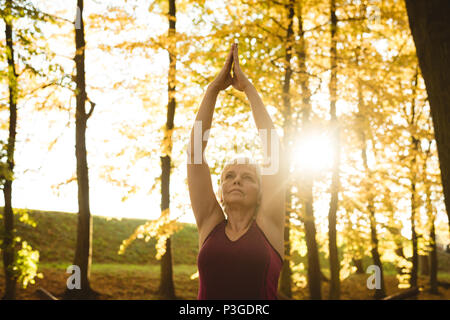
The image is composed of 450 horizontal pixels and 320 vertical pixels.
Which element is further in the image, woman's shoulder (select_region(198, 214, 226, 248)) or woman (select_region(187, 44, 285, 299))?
woman's shoulder (select_region(198, 214, 226, 248))

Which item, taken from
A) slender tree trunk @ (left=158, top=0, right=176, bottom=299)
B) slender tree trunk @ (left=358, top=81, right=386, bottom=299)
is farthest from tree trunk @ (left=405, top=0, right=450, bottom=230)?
slender tree trunk @ (left=158, top=0, right=176, bottom=299)

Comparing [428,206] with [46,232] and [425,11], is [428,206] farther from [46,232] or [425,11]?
[46,232]

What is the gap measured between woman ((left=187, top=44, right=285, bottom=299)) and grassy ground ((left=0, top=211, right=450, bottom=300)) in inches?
366

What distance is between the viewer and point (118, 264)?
17.8 metres

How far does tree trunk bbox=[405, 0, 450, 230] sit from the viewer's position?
229 cm

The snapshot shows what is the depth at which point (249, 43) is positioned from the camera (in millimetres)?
7965

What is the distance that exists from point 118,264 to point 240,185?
17.6m

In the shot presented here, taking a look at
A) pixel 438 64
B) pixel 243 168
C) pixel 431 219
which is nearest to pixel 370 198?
pixel 431 219

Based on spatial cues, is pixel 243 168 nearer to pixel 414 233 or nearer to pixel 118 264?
pixel 414 233

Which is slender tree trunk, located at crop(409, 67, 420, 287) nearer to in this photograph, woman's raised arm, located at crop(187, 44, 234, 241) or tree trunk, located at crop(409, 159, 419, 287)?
tree trunk, located at crop(409, 159, 419, 287)

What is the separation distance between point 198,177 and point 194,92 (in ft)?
25.1

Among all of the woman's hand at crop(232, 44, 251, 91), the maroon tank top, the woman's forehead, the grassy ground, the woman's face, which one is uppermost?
the woman's hand at crop(232, 44, 251, 91)

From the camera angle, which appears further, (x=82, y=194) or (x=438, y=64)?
(x=82, y=194)
